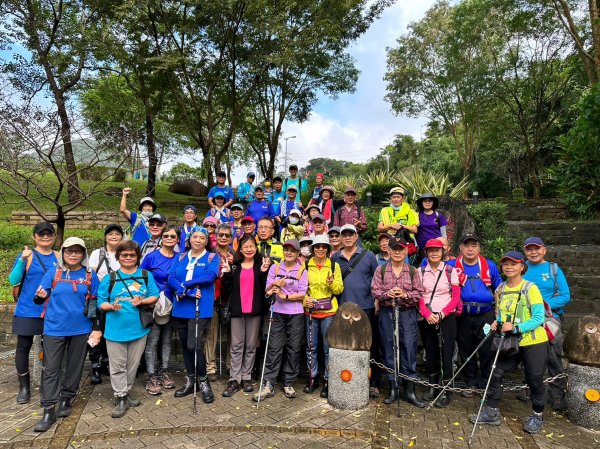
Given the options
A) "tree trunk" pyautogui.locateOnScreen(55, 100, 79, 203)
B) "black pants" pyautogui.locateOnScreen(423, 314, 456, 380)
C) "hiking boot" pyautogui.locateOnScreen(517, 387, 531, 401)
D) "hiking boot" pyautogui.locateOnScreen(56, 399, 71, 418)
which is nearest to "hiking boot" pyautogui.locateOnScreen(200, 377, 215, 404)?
"hiking boot" pyautogui.locateOnScreen(56, 399, 71, 418)

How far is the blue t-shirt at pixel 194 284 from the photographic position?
15.5ft

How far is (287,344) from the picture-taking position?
16.1 ft

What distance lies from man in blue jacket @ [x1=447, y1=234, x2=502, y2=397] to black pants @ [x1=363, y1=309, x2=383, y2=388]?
940 mm

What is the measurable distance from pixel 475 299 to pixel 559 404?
4.90ft

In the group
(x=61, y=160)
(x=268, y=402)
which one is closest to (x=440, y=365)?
(x=268, y=402)

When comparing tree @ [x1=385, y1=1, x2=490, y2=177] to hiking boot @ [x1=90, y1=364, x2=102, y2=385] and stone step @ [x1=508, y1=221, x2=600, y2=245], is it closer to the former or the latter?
stone step @ [x1=508, y1=221, x2=600, y2=245]

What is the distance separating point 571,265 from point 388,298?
6.02 m

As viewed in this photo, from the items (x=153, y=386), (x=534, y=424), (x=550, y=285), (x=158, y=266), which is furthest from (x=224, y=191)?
A: (x=534, y=424)

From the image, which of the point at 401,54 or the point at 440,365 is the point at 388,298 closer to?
the point at 440,365

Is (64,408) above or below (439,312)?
below

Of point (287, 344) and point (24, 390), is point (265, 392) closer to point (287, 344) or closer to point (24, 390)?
point (287, 344)

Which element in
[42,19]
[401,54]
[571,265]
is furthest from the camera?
[401,54]

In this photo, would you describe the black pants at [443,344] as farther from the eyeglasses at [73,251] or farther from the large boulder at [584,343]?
the eyeglasses at [73,251]

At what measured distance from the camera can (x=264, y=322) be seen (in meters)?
5.53
